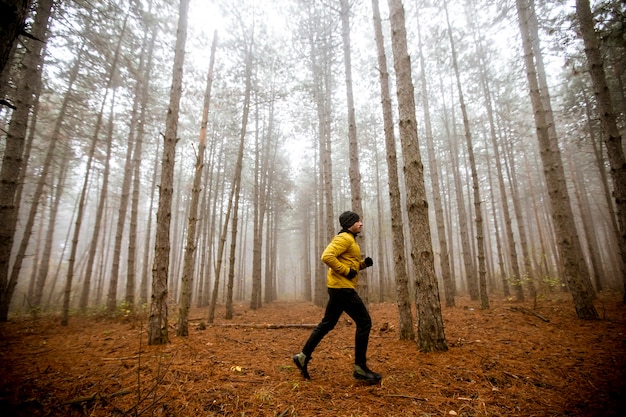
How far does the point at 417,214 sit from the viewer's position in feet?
15.8

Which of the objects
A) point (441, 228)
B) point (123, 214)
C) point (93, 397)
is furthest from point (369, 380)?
point (123, 214)

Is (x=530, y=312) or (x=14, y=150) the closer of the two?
(x=14, y=150)

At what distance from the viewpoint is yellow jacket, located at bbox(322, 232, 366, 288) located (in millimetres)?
3602

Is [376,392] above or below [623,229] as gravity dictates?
below

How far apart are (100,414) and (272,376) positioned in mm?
1989

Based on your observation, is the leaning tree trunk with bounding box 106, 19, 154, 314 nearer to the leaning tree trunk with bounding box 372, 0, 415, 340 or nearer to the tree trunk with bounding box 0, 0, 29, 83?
the tree trunk with bounding box 0, 0, 29, 83

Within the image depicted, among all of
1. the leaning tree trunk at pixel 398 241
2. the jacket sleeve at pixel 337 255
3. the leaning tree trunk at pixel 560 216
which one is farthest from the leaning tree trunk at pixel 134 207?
the leaning tree trunk at pixel 560 216

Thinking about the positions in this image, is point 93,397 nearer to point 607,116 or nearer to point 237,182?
point 237,182

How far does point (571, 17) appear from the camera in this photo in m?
7.14

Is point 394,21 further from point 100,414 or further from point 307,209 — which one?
point 307,209

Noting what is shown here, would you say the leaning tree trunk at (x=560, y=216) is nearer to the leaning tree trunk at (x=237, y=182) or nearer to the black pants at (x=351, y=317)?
the black pants at (x=351, y=317)

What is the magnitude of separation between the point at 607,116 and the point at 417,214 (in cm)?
598

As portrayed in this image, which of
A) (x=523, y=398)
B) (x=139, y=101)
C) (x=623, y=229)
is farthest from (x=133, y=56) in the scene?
(x=623, y=229)

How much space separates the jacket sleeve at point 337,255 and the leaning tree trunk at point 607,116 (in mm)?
7213
